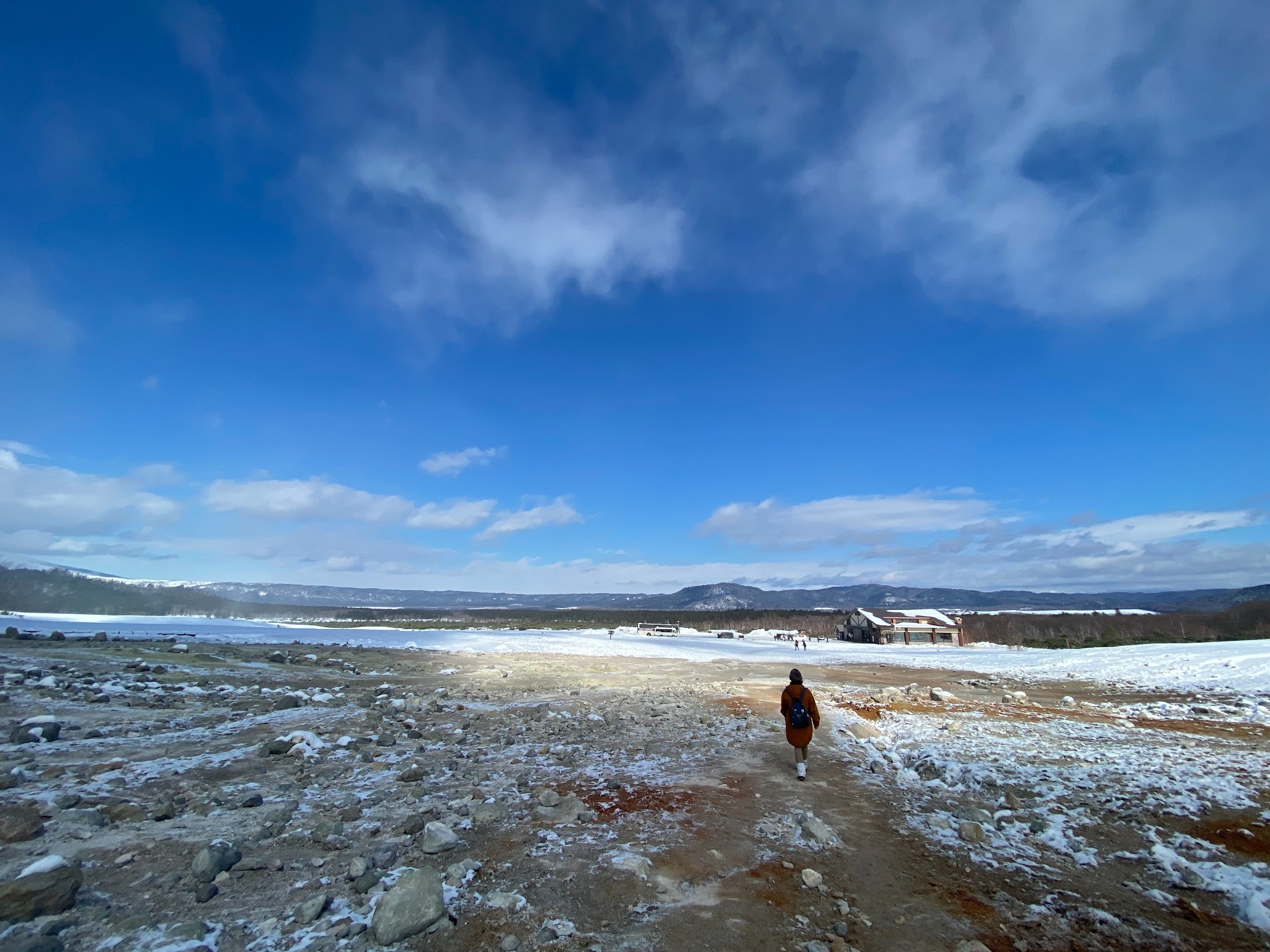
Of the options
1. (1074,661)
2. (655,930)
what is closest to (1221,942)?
(655,930)

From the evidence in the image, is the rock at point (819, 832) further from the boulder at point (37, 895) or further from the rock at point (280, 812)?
the boulder at point (37, 895)

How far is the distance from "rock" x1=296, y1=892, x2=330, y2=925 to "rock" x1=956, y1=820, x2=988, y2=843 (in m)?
8.47

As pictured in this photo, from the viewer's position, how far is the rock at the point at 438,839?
25.3 ft

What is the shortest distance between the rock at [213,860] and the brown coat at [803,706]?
9.41 metres

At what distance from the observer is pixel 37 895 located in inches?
222

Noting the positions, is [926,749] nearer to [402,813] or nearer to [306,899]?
[402,813]

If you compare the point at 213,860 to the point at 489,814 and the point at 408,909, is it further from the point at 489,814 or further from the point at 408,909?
the point at 489,814

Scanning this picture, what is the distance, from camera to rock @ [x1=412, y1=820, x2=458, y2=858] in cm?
772

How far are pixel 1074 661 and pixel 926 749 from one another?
122 feet

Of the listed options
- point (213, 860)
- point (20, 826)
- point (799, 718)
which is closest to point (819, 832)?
point (799, 718)

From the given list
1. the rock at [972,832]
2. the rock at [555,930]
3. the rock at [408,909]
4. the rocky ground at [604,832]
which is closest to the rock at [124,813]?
the rocky ground at [604,832]

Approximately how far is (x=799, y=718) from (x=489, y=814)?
21.6ft

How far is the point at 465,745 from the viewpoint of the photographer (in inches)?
558

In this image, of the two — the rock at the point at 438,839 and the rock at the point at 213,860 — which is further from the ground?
the rock at the point at 213,860
